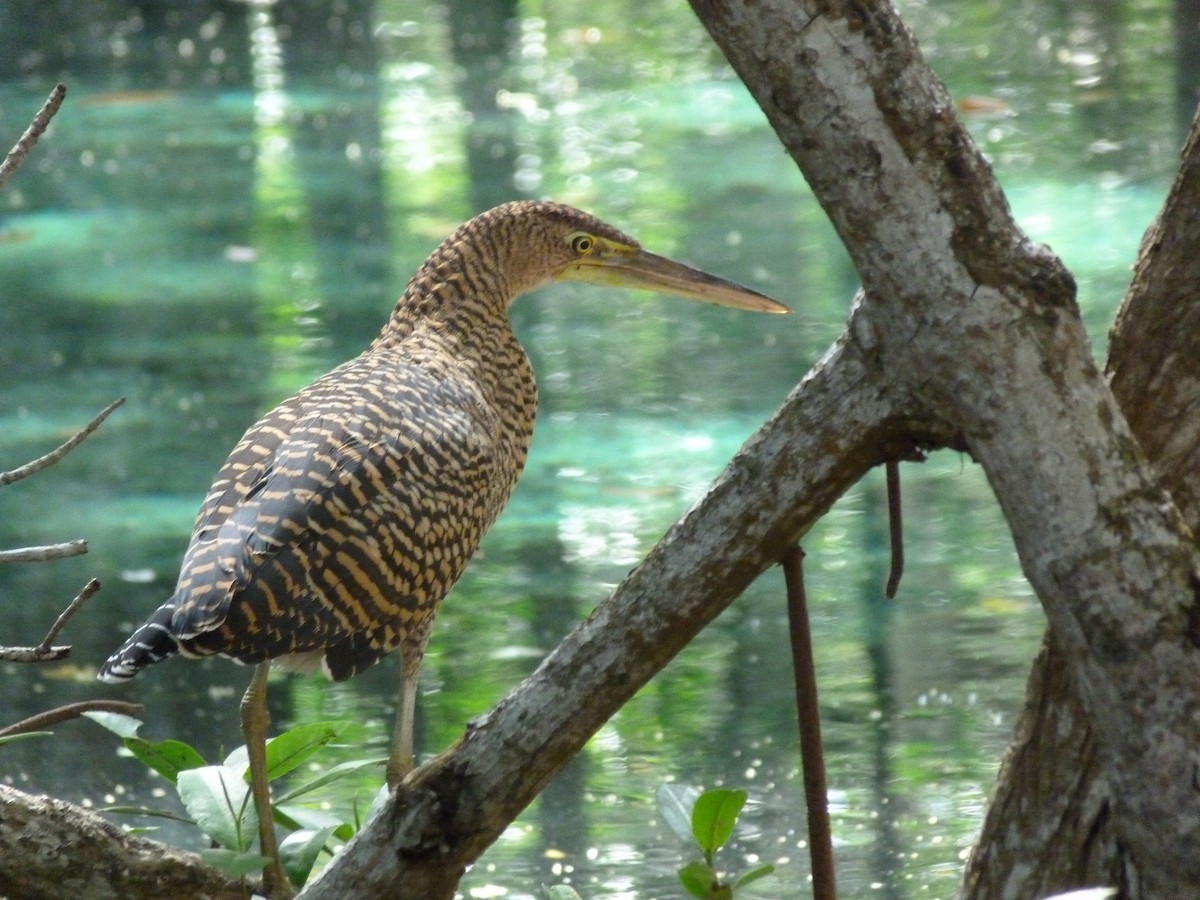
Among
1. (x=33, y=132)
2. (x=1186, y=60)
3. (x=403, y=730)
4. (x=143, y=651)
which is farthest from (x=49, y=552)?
(x=1186, y=60)

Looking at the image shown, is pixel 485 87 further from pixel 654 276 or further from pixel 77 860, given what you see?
pixel 77 860

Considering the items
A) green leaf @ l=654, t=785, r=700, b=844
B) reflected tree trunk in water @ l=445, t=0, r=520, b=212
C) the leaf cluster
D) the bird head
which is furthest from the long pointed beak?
reflected tree trunk in water @ l=445, t=0, r=520, b=212

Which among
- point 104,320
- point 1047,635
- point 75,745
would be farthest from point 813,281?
point 1047,635

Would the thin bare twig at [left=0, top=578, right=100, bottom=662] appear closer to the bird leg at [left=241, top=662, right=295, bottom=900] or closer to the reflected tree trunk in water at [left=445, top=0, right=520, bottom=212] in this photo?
the bird leg at [left=241, top=662, right=295, bottom=900]

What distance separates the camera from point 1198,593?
1.86 meters

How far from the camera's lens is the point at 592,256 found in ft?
11.7

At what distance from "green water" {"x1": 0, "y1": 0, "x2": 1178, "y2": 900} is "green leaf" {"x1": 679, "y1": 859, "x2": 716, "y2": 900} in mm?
970

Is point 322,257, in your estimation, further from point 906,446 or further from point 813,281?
point 906,446

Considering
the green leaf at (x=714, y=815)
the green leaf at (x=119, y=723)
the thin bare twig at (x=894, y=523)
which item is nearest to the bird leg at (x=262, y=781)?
the green leaf at (x=119, y=723)

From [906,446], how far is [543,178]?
6.46 m

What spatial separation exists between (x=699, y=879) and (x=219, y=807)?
711 millimetres

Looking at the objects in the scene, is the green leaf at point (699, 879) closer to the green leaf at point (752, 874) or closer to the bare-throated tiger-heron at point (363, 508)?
the green leaf at point (752, 874)

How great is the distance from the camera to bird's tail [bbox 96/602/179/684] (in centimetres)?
233

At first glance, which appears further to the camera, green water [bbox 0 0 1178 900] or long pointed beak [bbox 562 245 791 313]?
green water [bbox 0 0 1178 900]
